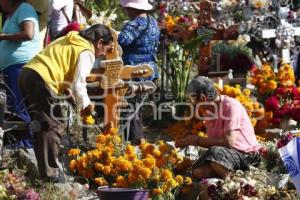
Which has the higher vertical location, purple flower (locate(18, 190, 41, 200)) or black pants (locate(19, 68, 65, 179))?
black pants (locate(19, 68, 65, 179))

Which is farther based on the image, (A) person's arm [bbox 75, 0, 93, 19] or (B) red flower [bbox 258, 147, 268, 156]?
(A) person's arm [bbox 75, 0, 93, 19]

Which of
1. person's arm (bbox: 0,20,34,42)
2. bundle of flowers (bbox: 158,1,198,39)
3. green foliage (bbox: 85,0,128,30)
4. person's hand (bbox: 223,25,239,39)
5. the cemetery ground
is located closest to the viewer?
the cemetery ground

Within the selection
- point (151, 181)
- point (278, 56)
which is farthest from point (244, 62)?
point (151, 181)

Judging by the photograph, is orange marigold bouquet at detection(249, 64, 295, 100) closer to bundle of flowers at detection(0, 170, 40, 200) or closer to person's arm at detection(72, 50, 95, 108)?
person's arm at detection(72, 50, 95, 108)

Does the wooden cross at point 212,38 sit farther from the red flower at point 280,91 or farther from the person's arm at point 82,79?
the person's arm at point 82,79

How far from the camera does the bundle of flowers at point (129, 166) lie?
598 centimetres

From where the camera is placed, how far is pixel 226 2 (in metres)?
13.3

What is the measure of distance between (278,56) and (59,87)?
5.65m

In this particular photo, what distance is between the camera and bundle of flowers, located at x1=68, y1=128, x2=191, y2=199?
5980mm

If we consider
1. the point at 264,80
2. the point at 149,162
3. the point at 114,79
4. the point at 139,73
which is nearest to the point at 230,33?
the point at 264,80

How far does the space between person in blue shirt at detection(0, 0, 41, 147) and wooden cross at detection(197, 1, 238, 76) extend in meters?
3.37

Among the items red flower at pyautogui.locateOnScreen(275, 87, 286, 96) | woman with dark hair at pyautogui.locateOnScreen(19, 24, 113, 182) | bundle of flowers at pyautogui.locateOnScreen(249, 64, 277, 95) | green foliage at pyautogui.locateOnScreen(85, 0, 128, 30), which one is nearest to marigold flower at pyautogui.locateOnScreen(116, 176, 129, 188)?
woman with dark hair at pyautogui.locateOnScreen(19, 24, 113, 182)

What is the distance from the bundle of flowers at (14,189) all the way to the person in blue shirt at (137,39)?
2072 millimetres

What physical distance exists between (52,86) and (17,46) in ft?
2.81
